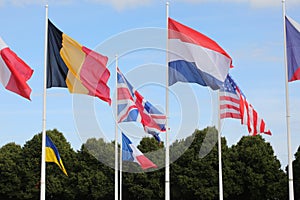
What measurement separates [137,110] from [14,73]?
1138cm

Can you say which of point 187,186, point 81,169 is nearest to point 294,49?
point 187,186

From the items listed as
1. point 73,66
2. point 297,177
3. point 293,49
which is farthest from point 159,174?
point 73,66

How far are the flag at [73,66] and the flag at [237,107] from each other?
777 cm

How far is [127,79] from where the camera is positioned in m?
34.7

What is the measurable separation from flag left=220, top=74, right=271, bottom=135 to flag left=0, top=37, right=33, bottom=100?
36.8 ft

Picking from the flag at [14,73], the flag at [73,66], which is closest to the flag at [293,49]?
the flag at [73,66]

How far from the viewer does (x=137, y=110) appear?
109 feet

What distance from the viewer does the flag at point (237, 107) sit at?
30.9 meters

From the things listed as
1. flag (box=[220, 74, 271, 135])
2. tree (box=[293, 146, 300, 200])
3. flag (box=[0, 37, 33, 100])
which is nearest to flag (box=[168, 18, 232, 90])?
flag (box=[220, 74, 271, 135])

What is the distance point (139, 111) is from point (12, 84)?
434 inches

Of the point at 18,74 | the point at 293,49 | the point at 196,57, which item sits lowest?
the point at 18,74

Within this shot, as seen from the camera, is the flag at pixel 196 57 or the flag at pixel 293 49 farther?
the flag at pixel 196 57

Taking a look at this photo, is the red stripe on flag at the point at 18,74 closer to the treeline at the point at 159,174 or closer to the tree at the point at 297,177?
the treeline at the point at 159,174

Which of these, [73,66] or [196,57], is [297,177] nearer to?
[196,57]
